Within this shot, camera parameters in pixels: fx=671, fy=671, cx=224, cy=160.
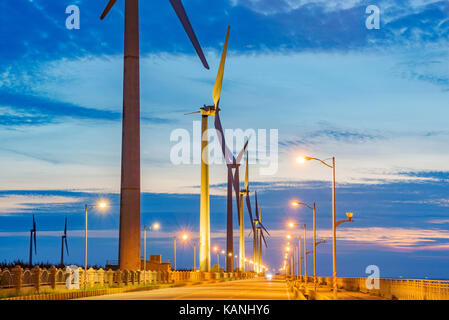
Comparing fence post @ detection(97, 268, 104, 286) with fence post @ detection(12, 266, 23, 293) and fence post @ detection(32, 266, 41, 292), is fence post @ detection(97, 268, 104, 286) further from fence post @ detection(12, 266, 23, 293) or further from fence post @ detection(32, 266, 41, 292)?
fence post @ detection(12, 266, 23, 293)

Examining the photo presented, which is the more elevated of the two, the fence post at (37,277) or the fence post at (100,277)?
the fence post at (37,277)

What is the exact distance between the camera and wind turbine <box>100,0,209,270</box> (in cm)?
6956

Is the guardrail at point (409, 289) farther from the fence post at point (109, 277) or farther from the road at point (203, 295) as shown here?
the fence post at point (109, 277)

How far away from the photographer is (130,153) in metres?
69.4

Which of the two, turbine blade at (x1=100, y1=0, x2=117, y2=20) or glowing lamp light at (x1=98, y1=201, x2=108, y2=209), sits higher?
turbine blade at (x1=100, y1=0, x2=117, y2=20)

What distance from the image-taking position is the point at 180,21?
192 feet

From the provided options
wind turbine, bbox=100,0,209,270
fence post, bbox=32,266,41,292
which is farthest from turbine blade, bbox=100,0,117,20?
fence post, bbox=32,266,41,292

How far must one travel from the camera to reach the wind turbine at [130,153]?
69.6 meters

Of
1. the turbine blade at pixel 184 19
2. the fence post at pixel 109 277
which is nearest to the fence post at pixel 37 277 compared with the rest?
the fence post at pixel 109 277

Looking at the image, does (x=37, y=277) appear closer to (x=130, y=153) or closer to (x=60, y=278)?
(x=60, y=278)

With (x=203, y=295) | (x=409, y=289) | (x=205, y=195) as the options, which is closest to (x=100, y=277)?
(x=203, y=295)

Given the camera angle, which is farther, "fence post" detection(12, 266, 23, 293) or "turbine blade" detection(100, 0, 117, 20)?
"turbine blade" detection(100, 0, 117, 20)
